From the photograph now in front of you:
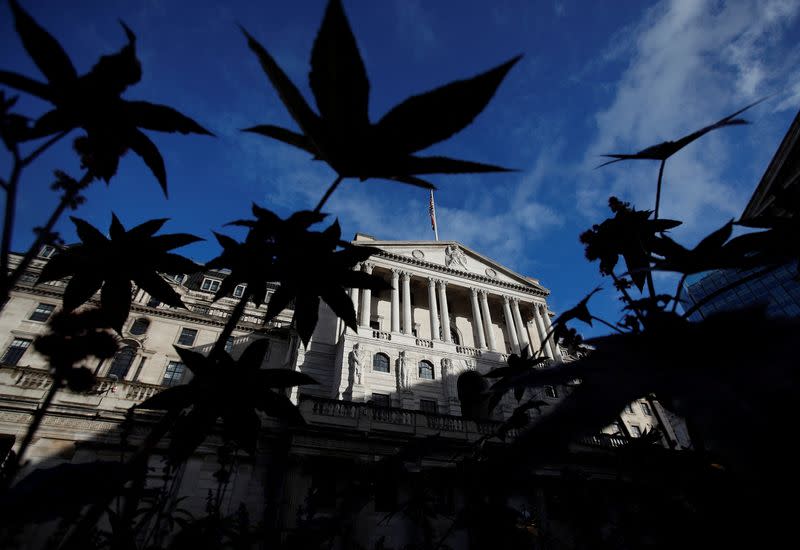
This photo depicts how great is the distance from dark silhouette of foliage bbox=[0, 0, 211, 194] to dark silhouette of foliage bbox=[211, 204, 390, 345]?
27.4 inches

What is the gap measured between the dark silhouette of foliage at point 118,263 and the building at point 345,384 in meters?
0.76

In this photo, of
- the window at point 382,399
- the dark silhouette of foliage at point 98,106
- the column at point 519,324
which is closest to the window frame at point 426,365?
the window at point 382,399

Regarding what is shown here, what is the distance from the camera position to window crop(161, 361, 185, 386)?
982 inches

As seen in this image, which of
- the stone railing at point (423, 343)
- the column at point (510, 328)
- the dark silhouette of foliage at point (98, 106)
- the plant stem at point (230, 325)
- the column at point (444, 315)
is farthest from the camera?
the column at point (510, 328)

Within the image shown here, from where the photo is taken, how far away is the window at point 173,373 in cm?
2495

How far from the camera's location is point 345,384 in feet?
69.3

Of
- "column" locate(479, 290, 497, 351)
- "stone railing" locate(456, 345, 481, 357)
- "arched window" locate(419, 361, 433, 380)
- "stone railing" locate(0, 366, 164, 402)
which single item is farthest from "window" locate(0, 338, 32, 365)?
"column" locate(479, 290, 497, 351)

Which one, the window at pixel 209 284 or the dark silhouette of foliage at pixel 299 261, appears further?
the window at pixel 209 284

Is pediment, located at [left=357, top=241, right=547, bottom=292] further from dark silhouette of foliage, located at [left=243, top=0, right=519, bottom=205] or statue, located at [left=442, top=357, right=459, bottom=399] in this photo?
dark silhouette of foliage, located at [left=243, top=0, right=519, bottom=205]

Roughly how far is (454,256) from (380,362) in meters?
16.6

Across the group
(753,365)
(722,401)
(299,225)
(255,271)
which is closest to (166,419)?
(255,271)

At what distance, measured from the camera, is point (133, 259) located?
3.01m

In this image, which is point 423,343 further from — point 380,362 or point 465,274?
point 465,274

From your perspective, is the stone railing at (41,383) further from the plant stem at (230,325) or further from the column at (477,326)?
the column at (477,326)
